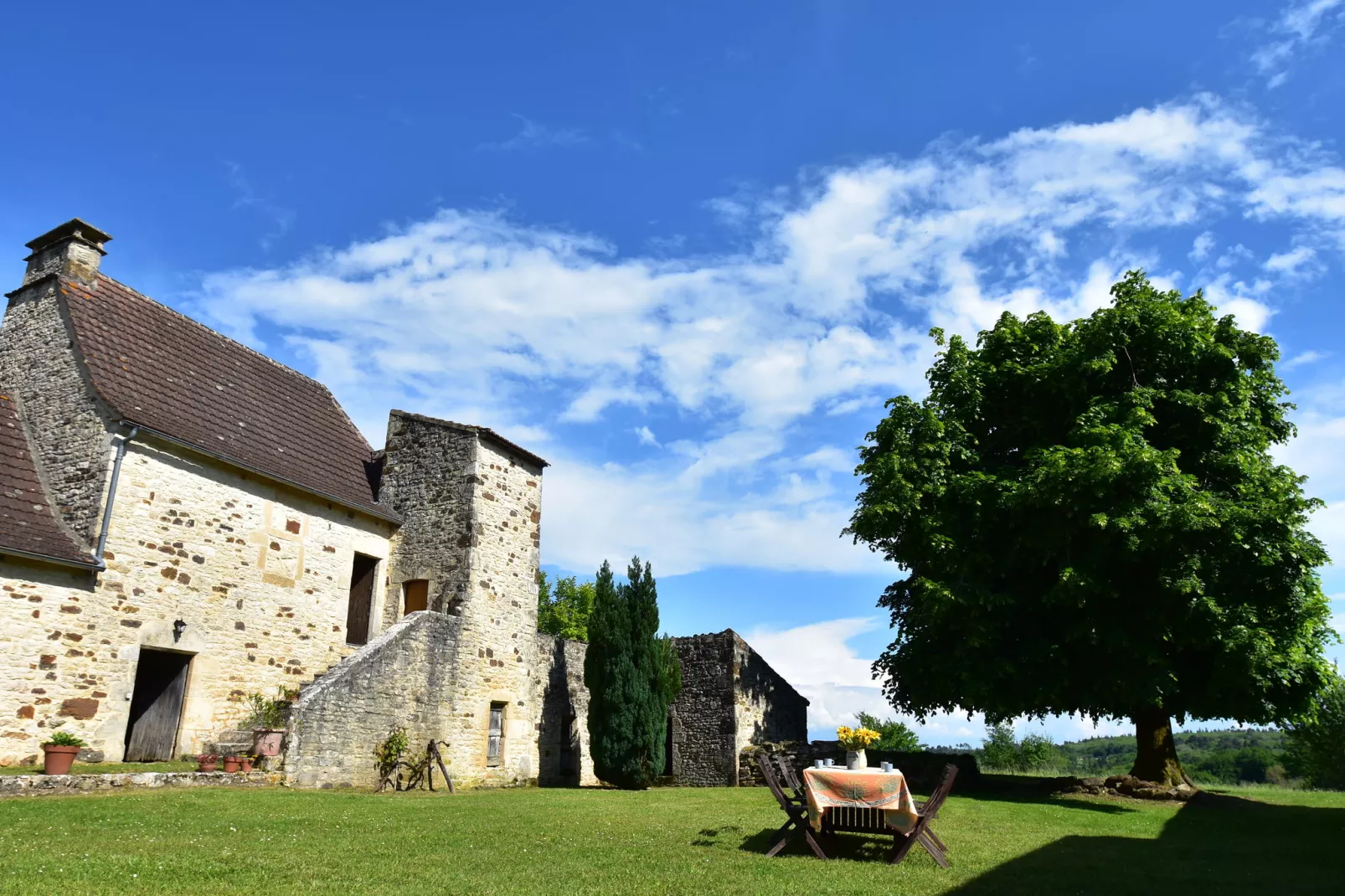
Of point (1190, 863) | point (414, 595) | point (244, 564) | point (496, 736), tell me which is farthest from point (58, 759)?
point (1190, 863)

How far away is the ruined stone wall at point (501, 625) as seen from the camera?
51.0 feet

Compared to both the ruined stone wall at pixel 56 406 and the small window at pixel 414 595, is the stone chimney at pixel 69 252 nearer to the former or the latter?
the ruined stone wall at pixel 56 406

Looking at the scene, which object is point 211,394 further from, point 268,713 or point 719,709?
point 719,709

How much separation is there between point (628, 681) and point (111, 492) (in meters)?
10.0

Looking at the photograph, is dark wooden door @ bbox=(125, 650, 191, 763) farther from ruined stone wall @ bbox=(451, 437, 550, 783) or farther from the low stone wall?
ruined stone wall @ bbox=(451, 437, 550, 783)

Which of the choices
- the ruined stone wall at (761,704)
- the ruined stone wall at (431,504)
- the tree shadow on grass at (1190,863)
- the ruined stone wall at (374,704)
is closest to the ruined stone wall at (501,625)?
the ruined stone wall at (431,504)

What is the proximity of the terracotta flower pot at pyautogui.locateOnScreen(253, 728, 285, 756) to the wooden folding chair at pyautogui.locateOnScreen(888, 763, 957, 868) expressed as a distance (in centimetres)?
880

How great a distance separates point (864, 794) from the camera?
7.35 m

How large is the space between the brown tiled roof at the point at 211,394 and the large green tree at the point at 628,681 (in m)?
5.17

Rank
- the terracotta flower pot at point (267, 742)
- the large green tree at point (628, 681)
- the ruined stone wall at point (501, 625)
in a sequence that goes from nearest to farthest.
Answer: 1. the terracotta flower pot at point (267, 742)
2. the ruined stone wall at point (501, 625)
3. the large green tree at point (628, 681)

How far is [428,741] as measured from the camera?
14.4 m

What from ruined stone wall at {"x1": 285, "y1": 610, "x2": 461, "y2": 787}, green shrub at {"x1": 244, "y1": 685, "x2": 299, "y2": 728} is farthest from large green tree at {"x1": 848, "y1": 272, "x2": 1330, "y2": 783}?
green shrub at {"x1": 244, "y1": 685, "x2": 299, "y2": 728}

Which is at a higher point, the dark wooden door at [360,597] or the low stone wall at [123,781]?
the dark wooden door at [360,597]

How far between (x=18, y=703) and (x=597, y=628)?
9977 mm
